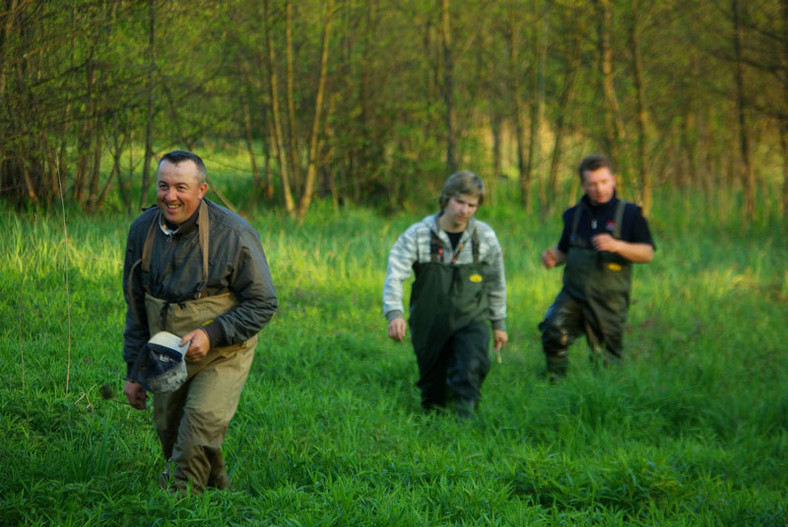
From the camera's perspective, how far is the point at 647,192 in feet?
48.9

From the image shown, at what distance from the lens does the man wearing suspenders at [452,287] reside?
5.89 meters

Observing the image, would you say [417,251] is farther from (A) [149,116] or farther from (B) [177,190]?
(A) [149,116]

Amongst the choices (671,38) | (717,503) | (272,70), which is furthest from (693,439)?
(671,38)

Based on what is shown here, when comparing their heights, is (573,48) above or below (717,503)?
above

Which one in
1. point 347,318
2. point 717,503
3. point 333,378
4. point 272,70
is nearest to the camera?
point 717,503

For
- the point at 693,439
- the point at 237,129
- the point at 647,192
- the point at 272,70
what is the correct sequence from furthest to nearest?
the point at 647,192 < the point at 272,70 < the point at 237,129 < the point at 693,439

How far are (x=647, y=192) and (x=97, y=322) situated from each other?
36.9ft

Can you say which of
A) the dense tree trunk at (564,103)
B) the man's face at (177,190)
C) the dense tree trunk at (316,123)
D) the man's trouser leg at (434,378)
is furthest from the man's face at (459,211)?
the dense tree trunk at (564,103)

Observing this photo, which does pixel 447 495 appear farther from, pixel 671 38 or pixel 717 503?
pixel 671 38

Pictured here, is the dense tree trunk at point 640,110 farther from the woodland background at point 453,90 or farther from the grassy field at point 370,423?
the grassy field at point 370,423

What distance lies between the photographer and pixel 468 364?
594 cm

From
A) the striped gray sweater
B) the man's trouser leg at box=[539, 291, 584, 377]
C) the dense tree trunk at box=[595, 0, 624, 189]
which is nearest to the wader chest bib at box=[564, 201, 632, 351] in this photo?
the man's trouser leg at box=[539, 291, 584, 377]

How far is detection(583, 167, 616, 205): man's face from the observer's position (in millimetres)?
6781

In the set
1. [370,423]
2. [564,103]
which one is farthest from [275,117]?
[370,423]
